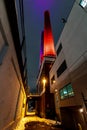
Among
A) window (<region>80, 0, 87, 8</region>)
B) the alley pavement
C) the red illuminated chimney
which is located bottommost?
the alley pavement

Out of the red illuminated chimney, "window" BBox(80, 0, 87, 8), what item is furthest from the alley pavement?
the red illuminated chimney

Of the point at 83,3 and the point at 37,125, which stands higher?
the point at 83,3

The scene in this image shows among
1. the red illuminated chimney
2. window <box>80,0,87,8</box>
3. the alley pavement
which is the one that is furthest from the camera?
the red illuminated chimney

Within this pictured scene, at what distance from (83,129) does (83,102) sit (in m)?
3.14

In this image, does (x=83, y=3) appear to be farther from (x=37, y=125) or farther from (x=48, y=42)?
(x=48, y=42)

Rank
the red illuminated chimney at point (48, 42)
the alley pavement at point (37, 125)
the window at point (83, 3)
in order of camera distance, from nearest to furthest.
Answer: the window at point (83, 3) → the alley pavement at point (37, 125) → the red illuminated chimney at point (48, 42)

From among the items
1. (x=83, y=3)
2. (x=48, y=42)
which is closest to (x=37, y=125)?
(x=83, y=3)

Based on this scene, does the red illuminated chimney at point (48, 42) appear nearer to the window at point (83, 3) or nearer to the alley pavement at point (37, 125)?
the alley pavement at point (37, 125)

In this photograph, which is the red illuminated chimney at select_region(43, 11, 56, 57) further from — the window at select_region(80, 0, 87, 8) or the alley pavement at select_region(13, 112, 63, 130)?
the window at select_region(80, 0, 87, 8)

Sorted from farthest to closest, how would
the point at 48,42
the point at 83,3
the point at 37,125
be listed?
the point at 48,42 → the point at 37,125 → the point at 83,3

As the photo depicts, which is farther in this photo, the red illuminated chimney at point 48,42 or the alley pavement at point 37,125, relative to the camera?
the red illuminated chimney at point 48,42

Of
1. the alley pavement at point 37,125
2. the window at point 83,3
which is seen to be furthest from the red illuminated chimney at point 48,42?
the window at point 83,3

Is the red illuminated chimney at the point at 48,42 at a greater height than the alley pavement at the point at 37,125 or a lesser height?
greater

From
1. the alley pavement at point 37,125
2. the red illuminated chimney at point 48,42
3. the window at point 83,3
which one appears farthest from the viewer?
the red illuminated chimney at point 48,42
